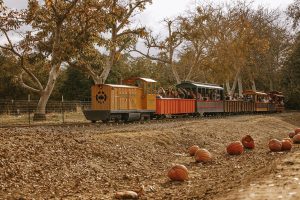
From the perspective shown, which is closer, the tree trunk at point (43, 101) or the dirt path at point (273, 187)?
the dirt path at point (273, 187)

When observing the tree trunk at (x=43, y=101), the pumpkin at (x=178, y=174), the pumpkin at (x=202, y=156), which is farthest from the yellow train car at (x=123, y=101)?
the pumpkin at (x=178, y=174)

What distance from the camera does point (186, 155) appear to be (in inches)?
666

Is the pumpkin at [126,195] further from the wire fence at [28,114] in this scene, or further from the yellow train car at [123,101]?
the wire fence at [28,114]

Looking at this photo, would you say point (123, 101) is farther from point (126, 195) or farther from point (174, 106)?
point (126, 195)

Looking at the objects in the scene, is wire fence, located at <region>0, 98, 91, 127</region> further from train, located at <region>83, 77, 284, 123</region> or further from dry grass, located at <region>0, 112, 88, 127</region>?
train, located at <region>83, 77, 284, 123</region>

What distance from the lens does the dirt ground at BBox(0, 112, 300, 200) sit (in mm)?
9250

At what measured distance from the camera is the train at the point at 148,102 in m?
24.8

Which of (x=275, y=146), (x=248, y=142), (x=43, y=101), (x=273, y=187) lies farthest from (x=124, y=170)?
(x=43, y=101)

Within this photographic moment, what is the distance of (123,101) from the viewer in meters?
25.6

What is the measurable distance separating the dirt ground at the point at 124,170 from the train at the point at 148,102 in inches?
277

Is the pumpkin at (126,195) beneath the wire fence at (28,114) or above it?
beneath

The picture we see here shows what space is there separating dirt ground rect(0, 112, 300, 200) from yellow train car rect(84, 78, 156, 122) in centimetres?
669

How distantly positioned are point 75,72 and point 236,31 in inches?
834

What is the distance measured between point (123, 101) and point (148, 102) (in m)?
2.36
